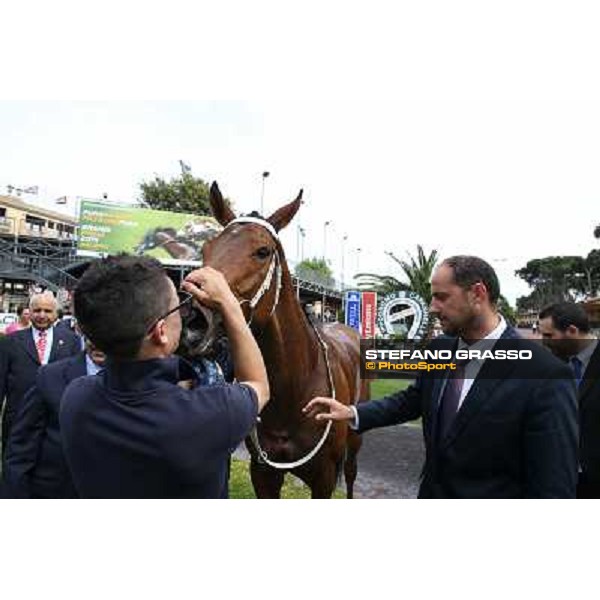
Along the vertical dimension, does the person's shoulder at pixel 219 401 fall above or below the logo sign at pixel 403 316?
below

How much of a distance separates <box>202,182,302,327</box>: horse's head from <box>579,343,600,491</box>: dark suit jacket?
5.04 feet

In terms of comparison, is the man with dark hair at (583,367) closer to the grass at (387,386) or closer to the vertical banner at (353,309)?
the grass at (387,386)

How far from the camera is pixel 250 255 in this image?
2301mm

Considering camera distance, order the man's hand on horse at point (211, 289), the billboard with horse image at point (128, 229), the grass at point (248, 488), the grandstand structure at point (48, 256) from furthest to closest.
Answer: the grass at point (248, 488) < the grandstand structure at point (48, 256) < the billboard with horse image at point (128, 229) < the man's hand on horse at point (211, 289)

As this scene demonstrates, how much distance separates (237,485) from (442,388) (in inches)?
134

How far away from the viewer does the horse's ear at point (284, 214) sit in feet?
8.39

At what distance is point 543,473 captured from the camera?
1631 mm

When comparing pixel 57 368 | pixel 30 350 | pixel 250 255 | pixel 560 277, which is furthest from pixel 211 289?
pixel 30 350

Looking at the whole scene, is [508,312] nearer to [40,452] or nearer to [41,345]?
[40,452]

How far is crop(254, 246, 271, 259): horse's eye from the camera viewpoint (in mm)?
2342

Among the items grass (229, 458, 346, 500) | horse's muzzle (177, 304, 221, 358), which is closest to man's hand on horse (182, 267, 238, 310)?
horse's muzzle (177, 304, 221, 358)

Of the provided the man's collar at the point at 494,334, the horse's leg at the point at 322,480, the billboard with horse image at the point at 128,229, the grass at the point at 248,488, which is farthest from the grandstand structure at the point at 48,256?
the grass at the point at 248,488

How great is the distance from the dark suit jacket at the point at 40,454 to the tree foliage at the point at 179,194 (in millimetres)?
961

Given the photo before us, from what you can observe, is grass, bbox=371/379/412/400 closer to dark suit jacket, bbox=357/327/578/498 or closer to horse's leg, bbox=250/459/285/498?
dark suit jacket, bbox=357/327/578/498
